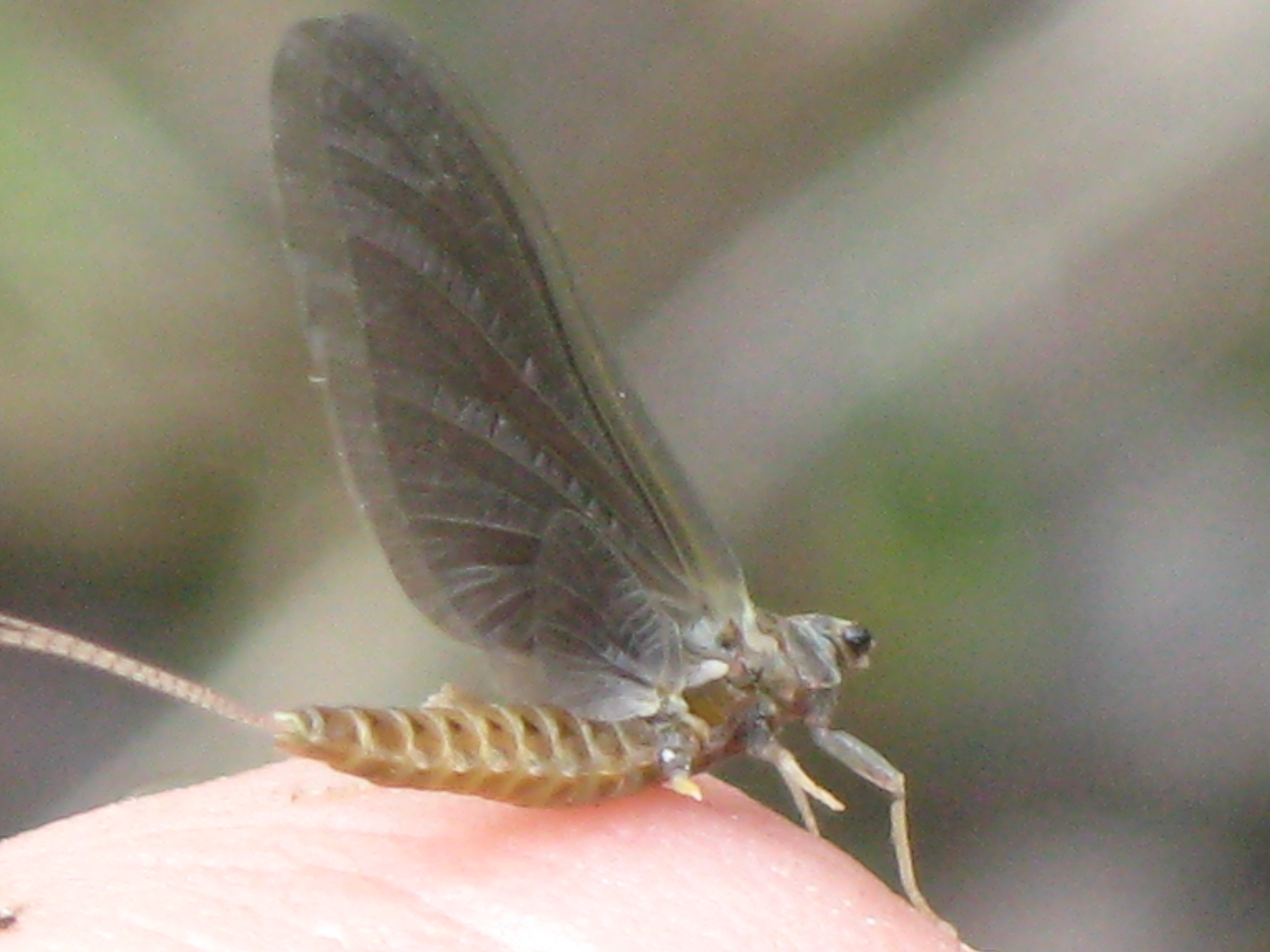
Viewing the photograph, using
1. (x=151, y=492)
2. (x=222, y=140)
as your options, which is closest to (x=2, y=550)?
(x=151, y=492)

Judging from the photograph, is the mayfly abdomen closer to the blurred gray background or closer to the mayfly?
the mayfly

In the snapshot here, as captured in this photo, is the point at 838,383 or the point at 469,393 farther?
the point at 838,383

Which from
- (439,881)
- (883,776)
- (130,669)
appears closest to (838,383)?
(883,776)

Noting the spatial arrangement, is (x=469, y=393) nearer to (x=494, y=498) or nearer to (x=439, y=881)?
(x=494, y=498)

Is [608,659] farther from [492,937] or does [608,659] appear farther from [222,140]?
[222,140]

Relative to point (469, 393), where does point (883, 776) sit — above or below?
below
